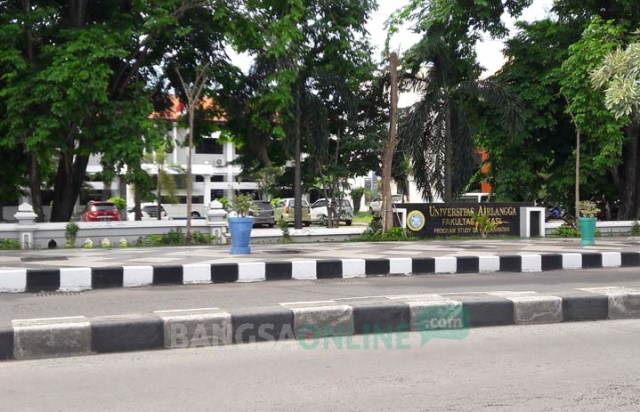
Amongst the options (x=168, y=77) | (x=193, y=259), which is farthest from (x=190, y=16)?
(x=193, y=259)

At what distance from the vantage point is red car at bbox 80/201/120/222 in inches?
1146

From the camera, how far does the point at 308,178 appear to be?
22.7 meters

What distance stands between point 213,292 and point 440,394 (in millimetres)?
4587

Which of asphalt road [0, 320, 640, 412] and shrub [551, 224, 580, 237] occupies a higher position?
shrub [551, 224, 580, 237]

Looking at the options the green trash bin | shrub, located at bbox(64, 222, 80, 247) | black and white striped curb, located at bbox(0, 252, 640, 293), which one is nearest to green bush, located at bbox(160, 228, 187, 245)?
shrub, located at bbox(64, 222, 80, 247)

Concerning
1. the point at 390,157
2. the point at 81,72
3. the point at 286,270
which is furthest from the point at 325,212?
the point at 286,270

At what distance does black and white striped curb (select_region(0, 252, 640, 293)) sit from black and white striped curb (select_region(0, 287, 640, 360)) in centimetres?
297

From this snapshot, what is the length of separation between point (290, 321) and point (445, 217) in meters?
12.3

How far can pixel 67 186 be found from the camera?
68.7 ft

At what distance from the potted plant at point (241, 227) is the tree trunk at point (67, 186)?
9.38 meters

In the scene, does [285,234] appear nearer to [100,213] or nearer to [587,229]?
[587,229]

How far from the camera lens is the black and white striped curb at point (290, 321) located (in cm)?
562

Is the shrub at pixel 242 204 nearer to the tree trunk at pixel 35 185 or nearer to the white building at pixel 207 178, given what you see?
the tree trunk at pixel 35 185

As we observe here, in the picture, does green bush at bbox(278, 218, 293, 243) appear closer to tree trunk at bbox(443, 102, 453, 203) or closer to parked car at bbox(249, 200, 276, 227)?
tree trunk at bbox(443, 102, 453, 203)
